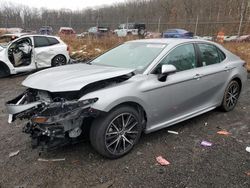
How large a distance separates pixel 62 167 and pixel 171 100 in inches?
75.9

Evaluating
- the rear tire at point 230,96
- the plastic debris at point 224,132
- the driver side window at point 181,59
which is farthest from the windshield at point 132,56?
the rear tire at point 230,96

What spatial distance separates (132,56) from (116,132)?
1469mm

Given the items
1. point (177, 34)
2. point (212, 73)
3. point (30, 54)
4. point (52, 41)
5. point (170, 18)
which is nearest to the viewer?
point (212, 73)

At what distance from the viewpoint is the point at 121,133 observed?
366 cm

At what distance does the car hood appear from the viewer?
3.34 meters

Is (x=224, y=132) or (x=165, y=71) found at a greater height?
(x=165, y=71)

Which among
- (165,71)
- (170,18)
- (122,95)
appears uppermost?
(170,18)

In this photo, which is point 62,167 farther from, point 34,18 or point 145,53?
point 34,18

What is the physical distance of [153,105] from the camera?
3.90 meters

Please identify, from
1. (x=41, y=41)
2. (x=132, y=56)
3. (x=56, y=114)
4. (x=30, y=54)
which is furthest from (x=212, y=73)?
(x=41, y=41)

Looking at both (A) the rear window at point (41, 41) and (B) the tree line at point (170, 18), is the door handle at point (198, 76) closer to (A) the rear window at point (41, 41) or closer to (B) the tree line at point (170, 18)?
(A) the rear window at point (41, 41)

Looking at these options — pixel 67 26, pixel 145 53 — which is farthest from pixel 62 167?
pixel 67 26

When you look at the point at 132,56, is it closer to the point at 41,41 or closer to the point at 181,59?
the point at 181,59

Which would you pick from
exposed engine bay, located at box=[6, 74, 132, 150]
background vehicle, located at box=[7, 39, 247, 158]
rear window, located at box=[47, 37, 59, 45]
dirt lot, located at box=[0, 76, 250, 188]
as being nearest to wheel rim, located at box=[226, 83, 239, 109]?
background vehicle, located at box=[7, 39, 247, 158]
